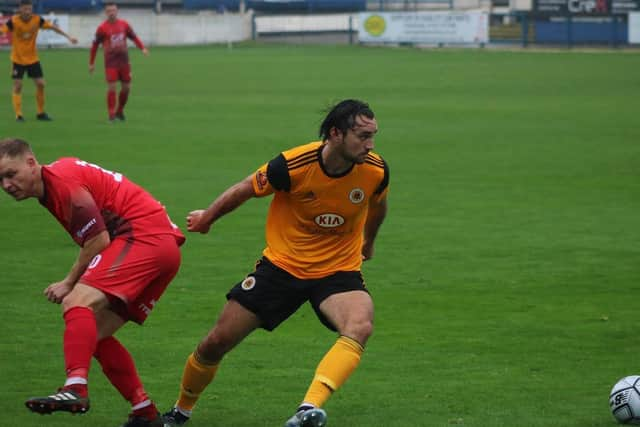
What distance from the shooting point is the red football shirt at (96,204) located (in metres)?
6.27

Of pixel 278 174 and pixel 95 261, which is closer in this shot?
pixel 95 261

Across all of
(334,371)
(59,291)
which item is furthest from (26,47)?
(334,371)

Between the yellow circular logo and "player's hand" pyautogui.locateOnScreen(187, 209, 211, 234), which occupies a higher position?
"player's hand" pyautogui.locateOnScreen(187, 209, 211, 234)

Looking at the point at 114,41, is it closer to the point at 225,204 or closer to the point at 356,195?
the point at 225,204

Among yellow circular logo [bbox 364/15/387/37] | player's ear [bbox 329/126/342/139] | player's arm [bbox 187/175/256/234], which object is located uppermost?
player's ear [bbox 329/126/342/139]

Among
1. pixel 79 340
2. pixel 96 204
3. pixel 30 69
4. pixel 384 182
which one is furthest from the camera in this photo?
pixel 30 69

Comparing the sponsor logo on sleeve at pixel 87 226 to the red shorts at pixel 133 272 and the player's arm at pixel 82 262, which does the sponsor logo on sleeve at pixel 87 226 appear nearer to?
the player's arm at pixel 82 262

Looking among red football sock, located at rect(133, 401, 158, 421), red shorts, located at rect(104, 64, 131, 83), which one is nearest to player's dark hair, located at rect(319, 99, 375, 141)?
red football sock, located at rect(133, 401, 158, 421)

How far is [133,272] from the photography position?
6.51 m

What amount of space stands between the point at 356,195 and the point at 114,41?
19578 mm

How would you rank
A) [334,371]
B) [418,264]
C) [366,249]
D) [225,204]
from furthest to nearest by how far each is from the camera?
[418,264]
[366,249]
[225,204]
[334,371]

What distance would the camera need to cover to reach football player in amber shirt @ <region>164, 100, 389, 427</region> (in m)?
6.75

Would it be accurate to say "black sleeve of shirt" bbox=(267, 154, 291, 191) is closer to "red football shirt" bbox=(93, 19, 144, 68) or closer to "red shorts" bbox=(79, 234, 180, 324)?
"red shorts" bbox=(79, 234, 180, 324)

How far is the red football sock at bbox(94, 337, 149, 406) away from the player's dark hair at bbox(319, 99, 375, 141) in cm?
165
